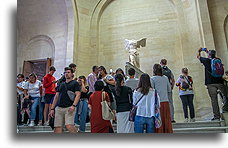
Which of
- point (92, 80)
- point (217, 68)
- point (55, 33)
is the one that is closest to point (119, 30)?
point (55, 33)

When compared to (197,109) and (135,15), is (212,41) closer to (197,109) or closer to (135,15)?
(197,109)

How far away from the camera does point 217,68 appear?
12.5 feet

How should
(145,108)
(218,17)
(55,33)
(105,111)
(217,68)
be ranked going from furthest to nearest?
(55,33), (218,17), (217,68), (105,111), (145,108)

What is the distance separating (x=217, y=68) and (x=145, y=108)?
1808mm

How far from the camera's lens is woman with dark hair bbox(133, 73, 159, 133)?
2.81 metres

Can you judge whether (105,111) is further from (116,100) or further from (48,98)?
(48,98)

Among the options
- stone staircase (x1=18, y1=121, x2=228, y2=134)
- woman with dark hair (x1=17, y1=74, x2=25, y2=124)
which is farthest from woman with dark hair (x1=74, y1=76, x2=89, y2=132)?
woman with dark hair (x1=17, y1=74, x2=25, y2=124)

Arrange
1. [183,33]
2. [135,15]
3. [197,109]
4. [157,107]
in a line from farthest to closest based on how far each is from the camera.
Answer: [135,15], [183,33], [197,109], [157,107]

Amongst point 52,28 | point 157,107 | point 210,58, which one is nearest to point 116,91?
point 157,107

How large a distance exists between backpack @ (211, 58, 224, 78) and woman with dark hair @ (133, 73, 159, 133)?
1583 millimetres

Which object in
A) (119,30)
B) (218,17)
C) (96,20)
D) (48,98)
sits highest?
(96,20)

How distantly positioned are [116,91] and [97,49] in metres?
6.07

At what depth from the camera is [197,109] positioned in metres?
6.11

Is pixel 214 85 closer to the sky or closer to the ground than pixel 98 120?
closer to the sky
